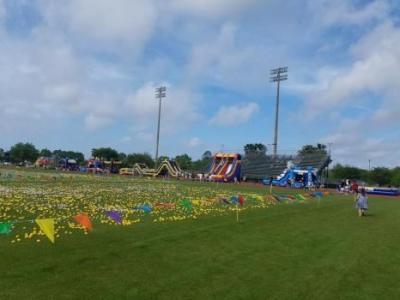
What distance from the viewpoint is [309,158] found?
8425cm

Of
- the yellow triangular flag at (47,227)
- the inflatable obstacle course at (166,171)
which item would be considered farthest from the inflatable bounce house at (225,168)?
the yellow triangular flag at (47,227)

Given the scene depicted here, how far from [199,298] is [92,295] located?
5.96 ft

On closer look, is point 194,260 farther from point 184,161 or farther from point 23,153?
point 23,153

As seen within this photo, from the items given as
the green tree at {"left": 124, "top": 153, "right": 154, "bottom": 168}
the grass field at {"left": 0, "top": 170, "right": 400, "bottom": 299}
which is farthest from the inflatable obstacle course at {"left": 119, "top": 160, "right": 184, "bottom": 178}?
the grass field at {"left": 0, "top": 170, "right": 400, "bottom": 299}

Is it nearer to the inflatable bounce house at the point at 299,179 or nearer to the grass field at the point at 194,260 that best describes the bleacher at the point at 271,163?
the inflatable bounce house at the point at 299,179

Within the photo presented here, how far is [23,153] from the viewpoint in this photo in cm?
18238

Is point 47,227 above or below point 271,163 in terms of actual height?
below

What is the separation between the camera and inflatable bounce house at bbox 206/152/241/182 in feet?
260

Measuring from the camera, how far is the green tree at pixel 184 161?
158012 mm

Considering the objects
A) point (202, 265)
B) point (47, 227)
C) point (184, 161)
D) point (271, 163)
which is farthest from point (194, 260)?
point (184, 161)

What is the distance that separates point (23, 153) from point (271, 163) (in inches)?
5094

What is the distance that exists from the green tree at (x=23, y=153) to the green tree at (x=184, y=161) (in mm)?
62657


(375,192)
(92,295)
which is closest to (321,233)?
(92,295)

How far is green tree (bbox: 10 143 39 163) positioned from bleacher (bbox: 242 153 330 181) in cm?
11780
